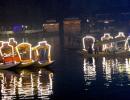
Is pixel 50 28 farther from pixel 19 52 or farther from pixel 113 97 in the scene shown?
pixel 113 97

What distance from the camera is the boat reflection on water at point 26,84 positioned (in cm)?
4912

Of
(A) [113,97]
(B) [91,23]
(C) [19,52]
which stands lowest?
(A) [113,97]

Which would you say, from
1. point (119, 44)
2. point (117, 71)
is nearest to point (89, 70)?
point (117, 71)

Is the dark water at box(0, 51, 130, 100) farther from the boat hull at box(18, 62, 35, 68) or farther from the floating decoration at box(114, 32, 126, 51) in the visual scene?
the floating decoration at box(114, 32, 126, 51)

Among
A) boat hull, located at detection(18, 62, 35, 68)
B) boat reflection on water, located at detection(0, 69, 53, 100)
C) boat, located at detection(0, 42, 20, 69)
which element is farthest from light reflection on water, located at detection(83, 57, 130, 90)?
boat, located at detection(0, 42, 20, 69)

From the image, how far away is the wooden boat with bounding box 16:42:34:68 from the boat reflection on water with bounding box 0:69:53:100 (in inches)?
77.4

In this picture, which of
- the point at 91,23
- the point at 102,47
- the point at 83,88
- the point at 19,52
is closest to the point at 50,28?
the point at 91,23

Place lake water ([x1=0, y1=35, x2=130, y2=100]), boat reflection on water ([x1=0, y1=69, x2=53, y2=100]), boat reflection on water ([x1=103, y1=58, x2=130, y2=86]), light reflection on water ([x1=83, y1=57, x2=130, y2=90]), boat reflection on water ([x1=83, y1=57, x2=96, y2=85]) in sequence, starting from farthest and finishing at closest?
boat reflection on water ([x1=83, y1=57, x2=96, y2=85])
boat reflection on water ([x1=103, y1=58, x2=130, y2=86])
light reflection on water ([x1=83, y1=57, x2=130, y2=90])
boat reflection on water ([x1=0, y1=69, x2=53, y2=100])
lake water ([x1=0, y1=35, x2=130, y2=100])

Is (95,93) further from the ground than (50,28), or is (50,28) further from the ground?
(50,28)

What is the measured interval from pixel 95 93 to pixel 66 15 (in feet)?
262

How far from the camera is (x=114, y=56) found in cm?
8306

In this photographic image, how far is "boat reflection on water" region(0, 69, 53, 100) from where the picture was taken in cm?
4912

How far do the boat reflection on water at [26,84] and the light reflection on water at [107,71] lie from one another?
4855mm

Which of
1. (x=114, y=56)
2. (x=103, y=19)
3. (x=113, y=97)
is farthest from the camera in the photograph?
(x=103, y=19)
